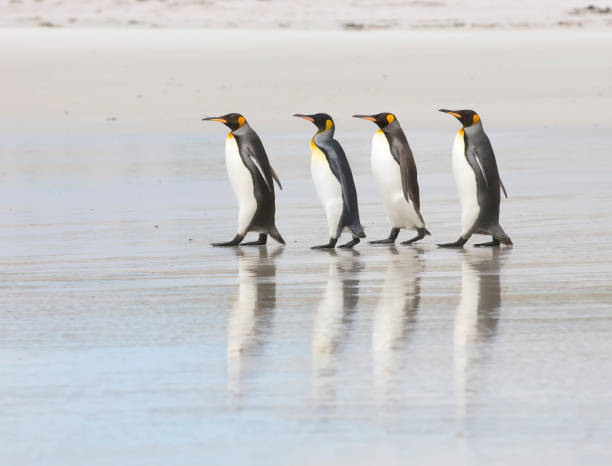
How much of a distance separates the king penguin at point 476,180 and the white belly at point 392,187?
32 centimetres

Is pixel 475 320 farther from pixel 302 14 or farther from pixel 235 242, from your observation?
pixel 302 14

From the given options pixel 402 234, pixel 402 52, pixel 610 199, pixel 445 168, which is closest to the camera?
pixel 402 234

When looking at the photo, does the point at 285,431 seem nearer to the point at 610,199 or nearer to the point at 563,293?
the point at 563,293

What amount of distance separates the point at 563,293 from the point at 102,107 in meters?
12.6

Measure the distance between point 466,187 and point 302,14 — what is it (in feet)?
79.9

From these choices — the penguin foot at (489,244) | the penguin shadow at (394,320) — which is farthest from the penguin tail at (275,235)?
the penguin foot at (489,244)

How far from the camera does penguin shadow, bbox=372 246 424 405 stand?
13.7ft

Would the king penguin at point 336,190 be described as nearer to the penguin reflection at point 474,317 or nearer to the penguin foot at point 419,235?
the penguin foot at point 419,235

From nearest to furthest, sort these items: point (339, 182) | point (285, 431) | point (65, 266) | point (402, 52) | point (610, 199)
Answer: point (285, 431) < point (65, 266) < point (339, 182) < point (610, 199) < point (402, 52)

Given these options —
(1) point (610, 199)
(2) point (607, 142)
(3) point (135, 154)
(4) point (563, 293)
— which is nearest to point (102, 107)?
(3) point (135, 154)

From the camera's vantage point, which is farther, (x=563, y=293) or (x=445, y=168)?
(x=445, y=168)

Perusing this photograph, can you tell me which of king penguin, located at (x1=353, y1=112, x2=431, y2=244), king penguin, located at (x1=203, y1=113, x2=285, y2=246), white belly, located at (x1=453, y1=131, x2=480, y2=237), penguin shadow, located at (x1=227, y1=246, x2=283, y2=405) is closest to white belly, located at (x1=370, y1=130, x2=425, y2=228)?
king penguin, located at (x1=353, y1=112, x2=431, y2=244)

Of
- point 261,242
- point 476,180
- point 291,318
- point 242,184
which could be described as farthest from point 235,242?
point 291,318

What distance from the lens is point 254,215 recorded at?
7.87m
